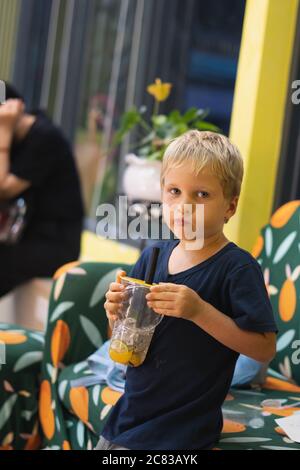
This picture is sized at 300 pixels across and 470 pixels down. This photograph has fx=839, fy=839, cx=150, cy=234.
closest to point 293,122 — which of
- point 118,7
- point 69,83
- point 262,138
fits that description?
point 262,138

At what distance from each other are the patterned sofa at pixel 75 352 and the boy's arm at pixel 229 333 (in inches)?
27.3

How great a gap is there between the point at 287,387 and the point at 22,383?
0.83 m

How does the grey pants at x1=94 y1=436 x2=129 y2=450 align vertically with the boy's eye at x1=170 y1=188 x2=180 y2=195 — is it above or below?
below

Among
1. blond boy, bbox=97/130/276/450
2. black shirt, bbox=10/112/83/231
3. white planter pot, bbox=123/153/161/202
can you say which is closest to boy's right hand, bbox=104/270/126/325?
blond boy, bbox=97/130/276/450

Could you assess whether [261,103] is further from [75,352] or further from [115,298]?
[115,298]

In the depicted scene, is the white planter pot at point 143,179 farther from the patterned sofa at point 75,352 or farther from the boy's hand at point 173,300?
the boy's hand at point 173,300

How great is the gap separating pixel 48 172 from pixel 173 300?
2.39 metres

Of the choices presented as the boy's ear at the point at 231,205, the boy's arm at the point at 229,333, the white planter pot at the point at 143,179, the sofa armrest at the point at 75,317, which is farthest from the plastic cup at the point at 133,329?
the white planter pot at the point at 143,179

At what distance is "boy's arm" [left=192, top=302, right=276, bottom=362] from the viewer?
4.97 feet

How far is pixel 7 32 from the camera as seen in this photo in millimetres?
6395

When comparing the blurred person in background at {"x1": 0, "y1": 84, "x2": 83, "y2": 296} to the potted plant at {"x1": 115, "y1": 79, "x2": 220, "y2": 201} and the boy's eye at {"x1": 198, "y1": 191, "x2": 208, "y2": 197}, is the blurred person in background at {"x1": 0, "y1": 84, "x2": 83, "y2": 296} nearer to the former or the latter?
the potted plant at {"x1": 115, "y1": 79, "x2": 220, "y2": 201}

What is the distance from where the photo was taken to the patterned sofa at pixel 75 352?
2354 millimetres

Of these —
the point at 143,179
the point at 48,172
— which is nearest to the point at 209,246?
the point at 143,179

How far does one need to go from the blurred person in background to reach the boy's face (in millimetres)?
2224
